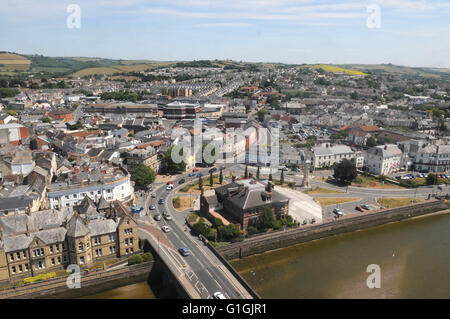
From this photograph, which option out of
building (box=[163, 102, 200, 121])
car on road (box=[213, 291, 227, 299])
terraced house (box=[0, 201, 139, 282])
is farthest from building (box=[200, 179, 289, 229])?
building (box=[163, 102, 200, 121])

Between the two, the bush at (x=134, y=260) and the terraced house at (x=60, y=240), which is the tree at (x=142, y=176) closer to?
the terraced house at (x=60, y=240)

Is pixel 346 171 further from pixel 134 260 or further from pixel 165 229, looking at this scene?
pixel 134 260

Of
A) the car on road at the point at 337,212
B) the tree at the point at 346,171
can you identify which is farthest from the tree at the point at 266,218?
the tree at the point at 346,171

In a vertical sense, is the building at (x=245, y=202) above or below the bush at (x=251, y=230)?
above

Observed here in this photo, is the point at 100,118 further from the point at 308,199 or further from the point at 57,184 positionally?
the point at 308,199

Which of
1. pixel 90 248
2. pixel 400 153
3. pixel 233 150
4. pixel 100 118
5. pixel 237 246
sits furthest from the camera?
pixel 100 118

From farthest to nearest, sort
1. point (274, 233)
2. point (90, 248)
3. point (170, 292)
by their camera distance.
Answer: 1. point (274, 233)
2. point (90, 248)
3. point (170, 292)

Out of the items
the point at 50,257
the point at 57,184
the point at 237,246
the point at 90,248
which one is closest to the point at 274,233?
the point at 237,246
